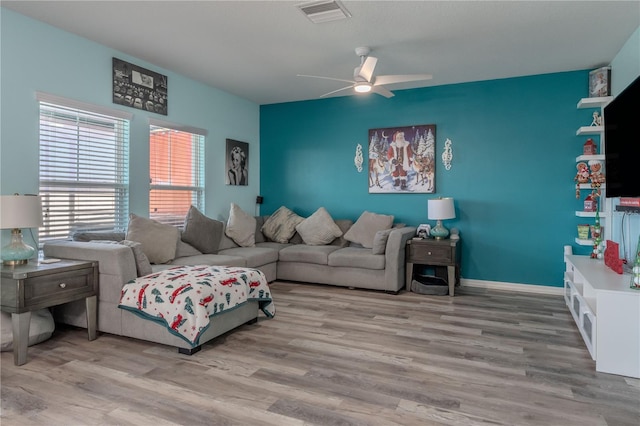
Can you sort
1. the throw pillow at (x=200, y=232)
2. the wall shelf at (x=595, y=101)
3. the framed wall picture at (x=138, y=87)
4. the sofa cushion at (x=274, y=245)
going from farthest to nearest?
the sofa cushion at (x=274, y=245), the throw pillow at (x=200, y=232), the wall shelf at (x=595, y=101), the framed wall picture at (x=138, y=87)

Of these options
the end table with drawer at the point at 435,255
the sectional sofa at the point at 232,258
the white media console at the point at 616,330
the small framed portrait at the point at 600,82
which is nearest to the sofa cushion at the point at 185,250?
the sectional sofa at the point at 232,258

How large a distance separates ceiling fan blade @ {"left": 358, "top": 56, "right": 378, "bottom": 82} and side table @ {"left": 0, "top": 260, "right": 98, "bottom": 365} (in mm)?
2874

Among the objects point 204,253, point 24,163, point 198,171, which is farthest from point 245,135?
point 24,163

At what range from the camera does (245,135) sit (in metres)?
6.20

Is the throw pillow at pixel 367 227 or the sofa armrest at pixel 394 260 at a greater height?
the throw pillow at pixel 367 227

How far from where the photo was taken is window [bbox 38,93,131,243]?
3588 mm

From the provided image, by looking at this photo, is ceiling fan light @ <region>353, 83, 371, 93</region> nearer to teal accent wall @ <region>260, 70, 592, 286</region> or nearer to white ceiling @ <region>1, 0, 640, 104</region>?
white ceiling @ <region>1, 0, 640, 104</region>

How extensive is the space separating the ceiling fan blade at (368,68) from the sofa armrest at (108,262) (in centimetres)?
260

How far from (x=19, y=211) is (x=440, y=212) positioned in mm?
4088

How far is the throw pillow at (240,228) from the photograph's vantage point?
531 cm

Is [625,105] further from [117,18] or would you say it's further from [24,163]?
[24,163]

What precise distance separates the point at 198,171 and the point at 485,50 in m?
3.68

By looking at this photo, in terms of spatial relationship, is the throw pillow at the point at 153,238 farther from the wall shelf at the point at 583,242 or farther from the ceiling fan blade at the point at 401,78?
the wall shelf at the point at 583,242

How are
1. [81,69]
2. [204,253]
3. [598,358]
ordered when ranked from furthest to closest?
1. [204,253]
2. [81,69]
3. [598,358]
